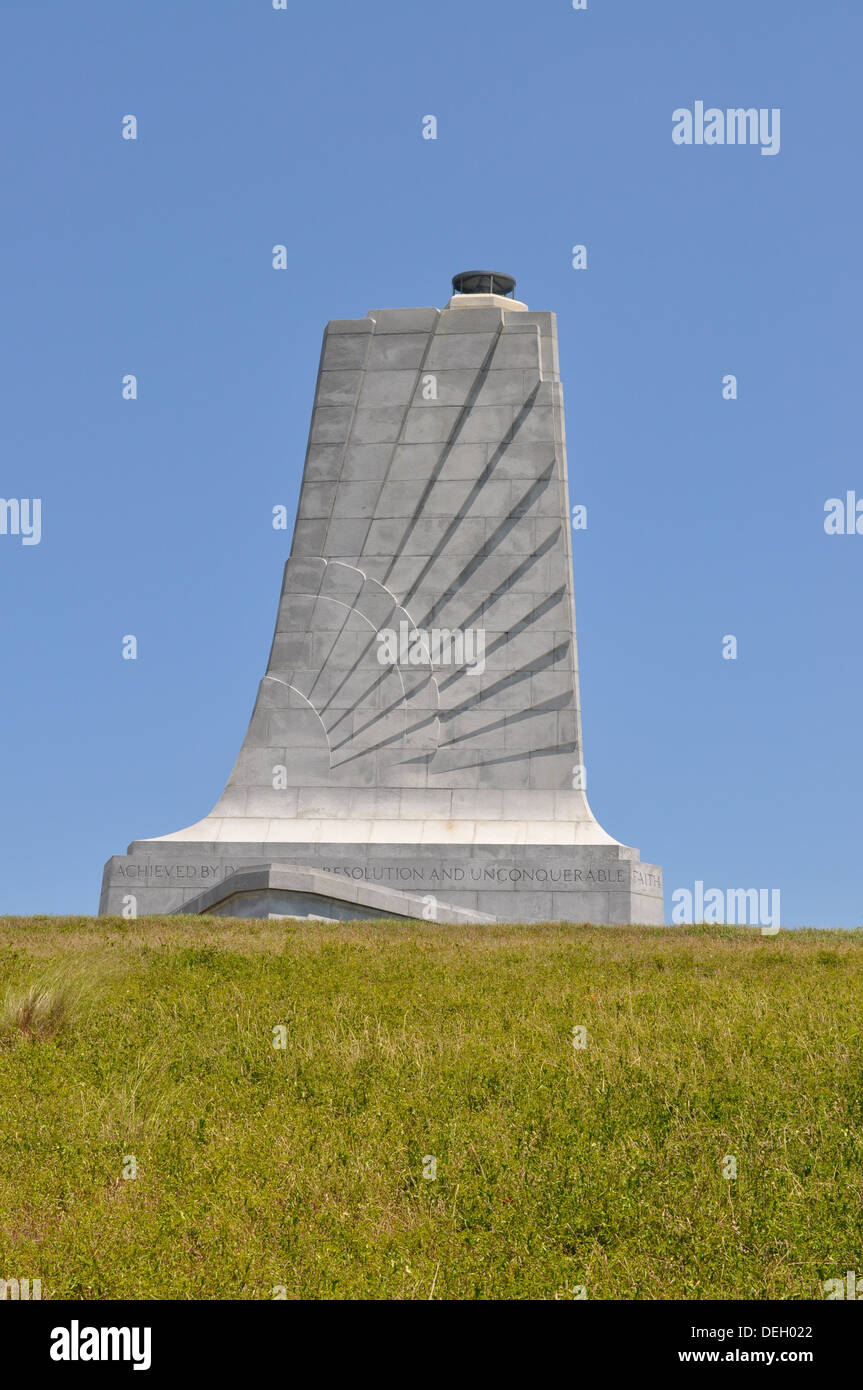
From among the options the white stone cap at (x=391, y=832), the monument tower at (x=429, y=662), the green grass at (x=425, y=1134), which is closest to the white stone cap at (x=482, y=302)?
the monument tower at (x=429, y=662)

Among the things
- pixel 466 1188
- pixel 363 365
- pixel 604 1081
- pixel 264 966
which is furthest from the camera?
pixel 363 365

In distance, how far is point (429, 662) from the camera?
24312mm

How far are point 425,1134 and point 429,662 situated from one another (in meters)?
17.4

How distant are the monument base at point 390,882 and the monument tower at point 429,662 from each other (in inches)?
1.3

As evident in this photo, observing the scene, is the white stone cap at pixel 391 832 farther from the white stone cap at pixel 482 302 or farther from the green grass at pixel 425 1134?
the green grass at pixel 425 1134

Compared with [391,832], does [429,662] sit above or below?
above

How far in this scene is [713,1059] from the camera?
8.62 m

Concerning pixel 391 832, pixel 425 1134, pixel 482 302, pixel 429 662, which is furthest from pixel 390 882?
pixel 425 1134

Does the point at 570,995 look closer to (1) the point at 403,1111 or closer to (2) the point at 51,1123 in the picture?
(1) the point at 403,1111

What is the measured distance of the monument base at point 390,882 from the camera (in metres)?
20.4

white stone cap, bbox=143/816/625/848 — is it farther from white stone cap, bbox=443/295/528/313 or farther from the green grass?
the green grass

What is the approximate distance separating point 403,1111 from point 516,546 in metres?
17.6

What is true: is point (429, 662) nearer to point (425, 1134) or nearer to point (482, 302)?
point (482, 302)
